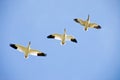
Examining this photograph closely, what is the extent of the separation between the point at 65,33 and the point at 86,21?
1483mm

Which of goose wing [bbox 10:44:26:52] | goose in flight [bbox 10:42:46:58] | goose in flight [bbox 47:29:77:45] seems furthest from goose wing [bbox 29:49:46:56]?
goose in flight [bbox 47:29:77:45]

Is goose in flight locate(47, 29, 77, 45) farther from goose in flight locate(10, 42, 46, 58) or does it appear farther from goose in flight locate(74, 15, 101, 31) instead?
goose in flight locate(10, 42, 46, 58)

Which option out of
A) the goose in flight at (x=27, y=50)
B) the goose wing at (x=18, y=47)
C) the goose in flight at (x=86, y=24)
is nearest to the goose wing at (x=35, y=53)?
the goose in flight at (x=27, y=50)

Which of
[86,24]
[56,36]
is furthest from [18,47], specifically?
[86,24]

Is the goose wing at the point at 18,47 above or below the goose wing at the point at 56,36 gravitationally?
below

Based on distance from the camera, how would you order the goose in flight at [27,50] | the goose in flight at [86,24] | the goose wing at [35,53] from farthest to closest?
1. the goose wing at [35,53]
2. the goose in flight at [27,50]
3. the goose in flight at [86,24]

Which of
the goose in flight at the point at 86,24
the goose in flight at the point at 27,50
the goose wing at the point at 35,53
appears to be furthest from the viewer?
the goose wing at the point at 35,53

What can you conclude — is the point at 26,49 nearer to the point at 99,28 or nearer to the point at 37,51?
the point at 37,51

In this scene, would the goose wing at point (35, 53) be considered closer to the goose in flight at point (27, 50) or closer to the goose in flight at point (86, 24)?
the goose in flight at point (27, 50)

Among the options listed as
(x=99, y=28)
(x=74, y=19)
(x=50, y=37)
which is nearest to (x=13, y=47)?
(x=50, y=37)

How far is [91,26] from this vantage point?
67.1 ft

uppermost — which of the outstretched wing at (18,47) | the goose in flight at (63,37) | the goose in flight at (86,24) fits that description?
the goose in flight at (86,24)

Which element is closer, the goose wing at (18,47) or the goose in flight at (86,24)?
the goose in flight at (86,24)

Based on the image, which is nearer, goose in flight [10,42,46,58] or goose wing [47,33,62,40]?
goose in flight [10,42,46,58]
